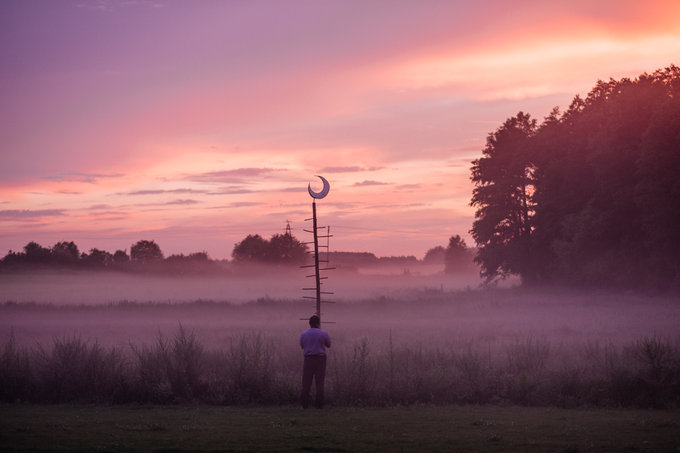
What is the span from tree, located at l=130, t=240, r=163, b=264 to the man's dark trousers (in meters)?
132

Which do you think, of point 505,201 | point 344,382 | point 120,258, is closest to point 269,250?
point 120,258

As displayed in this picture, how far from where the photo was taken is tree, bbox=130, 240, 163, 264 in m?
146

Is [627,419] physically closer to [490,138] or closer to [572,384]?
[572,384]

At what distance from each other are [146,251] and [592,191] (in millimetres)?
114508

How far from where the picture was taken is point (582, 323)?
125 ft

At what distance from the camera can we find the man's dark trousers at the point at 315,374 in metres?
16.9

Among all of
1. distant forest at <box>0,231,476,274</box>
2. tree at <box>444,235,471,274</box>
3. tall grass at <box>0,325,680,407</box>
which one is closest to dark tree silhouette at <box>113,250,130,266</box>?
distant forest at <box>0,231,476,274</box>

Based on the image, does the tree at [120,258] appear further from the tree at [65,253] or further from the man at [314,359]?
the man at [314,359]

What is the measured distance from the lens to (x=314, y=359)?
16.9m

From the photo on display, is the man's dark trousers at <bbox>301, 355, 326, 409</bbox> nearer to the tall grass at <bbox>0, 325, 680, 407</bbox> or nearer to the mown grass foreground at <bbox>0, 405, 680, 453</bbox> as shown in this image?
the mown grass foreground at <bbox>0, 405, 680, 453</bbox>

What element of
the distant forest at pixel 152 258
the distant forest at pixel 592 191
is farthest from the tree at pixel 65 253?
the distant forest at pixel 592 191

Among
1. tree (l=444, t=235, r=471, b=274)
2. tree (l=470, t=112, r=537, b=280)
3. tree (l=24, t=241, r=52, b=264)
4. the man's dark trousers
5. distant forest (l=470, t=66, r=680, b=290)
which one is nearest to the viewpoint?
the man's dark trousers

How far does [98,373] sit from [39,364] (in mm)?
2061

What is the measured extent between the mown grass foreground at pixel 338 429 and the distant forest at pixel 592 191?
32.1 meters
